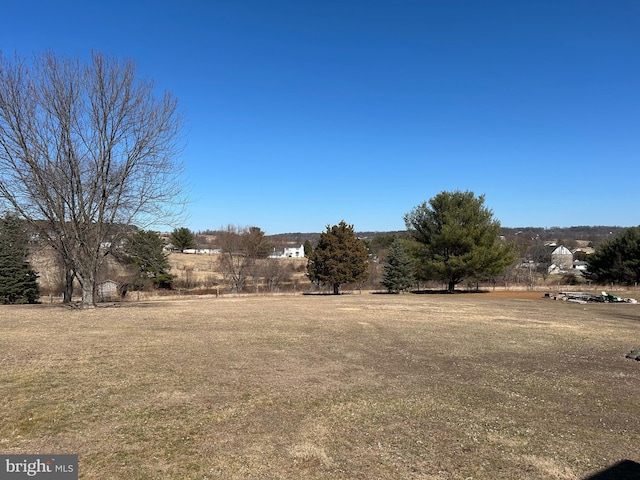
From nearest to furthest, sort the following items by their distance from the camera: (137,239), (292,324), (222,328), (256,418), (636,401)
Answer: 1. (256,418)
2. (636,401)
3. (222,328)
4. (292,324)
5. (137,239)

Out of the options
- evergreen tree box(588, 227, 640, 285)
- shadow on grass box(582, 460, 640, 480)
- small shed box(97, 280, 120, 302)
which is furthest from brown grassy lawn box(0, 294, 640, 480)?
evergreen tree box(588, 227, 640, 285)

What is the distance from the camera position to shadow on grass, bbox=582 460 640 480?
4035 mm

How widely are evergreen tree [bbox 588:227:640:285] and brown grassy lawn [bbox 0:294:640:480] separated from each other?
109 ft

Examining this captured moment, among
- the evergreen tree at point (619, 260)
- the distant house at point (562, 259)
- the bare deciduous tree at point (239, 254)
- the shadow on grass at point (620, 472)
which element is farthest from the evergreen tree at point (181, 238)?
the shadow on grass at point (620, 472)

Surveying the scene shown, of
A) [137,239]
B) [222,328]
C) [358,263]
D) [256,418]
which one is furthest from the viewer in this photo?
[358,263]

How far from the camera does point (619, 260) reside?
39.8m

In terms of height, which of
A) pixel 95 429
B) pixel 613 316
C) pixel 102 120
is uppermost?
pixel 102 120

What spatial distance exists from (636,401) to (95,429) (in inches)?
295

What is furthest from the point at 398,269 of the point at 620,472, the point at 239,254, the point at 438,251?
the point at 620,472

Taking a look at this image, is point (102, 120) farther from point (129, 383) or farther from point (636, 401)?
point (636, 401)

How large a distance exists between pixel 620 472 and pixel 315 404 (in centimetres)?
345

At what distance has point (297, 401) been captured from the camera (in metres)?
5.91

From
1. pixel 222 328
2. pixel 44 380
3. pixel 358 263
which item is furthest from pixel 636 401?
pixel 358 263

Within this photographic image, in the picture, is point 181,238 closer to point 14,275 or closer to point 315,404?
point 14,275
